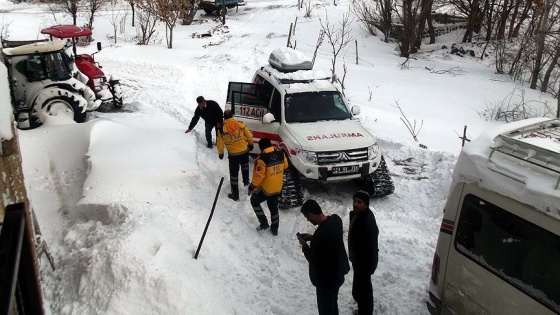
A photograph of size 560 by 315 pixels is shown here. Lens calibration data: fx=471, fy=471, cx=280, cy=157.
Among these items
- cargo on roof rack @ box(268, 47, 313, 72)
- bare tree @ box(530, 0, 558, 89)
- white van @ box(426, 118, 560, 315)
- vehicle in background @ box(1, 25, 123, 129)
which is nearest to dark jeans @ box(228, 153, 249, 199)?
cargo on roof rack @ box(268, 47, 313, 72)

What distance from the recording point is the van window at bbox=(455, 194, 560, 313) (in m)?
3.34

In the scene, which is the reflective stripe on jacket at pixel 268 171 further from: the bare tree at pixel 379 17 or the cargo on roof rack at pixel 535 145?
the bare tree at pixel 379 17

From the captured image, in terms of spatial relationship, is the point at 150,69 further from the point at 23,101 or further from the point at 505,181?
the point at 505,181

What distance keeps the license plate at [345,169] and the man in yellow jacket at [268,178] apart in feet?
3.87

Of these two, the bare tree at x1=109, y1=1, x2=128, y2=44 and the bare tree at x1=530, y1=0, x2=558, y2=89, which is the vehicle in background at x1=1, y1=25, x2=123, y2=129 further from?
the bare tree at x1=530, y1=0, x2=558, y2=89

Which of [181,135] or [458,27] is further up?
[458,27]

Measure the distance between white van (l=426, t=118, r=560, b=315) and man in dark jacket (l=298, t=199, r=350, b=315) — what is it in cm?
91

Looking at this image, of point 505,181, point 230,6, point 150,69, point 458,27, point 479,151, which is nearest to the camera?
point 505,181

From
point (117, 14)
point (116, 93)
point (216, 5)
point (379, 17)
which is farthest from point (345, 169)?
point (117, 14)

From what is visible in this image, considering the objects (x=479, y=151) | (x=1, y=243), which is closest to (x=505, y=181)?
(x=479, y=151)

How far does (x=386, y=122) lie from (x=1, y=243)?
1130cm

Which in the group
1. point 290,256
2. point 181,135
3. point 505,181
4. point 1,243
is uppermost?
point 1,243

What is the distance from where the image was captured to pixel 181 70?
16828mm

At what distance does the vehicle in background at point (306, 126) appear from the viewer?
7.43m
